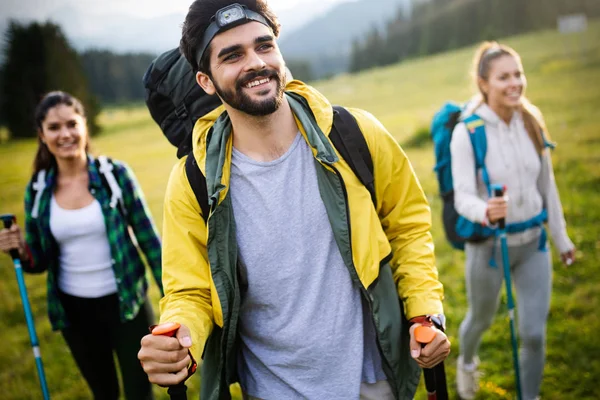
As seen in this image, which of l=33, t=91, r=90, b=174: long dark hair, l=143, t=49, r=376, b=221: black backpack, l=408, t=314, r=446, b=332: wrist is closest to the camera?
l=408, t=314, r=446, b=332: wrist

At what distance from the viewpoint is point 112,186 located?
4.07m

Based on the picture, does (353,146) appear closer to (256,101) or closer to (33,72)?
(256,101)

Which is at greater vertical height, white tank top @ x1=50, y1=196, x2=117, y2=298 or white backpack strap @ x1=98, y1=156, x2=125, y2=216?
white backpack strap @ x1=98, y1=156, x2=125, y2=216

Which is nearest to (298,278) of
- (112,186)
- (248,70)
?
(248,70)

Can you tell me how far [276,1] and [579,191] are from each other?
8.55 meters

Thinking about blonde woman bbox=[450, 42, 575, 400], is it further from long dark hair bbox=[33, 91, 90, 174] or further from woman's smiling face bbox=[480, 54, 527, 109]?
long dark hair bbox=[33, 91, 90, 174]


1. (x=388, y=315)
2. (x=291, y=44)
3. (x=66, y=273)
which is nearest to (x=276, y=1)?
(x=388, y=315)

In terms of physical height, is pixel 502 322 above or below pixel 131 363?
below

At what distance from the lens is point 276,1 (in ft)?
9.20

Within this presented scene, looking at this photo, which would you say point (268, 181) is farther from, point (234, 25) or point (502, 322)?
point (502, 322)

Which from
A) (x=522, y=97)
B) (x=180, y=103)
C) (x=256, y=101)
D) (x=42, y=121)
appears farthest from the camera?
(x=42, y=121)

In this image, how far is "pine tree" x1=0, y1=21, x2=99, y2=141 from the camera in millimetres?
35938

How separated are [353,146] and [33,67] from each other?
1625 inches

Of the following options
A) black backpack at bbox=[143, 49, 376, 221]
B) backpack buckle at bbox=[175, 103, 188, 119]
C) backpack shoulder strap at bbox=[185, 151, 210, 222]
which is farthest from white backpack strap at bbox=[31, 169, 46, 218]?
backpack shoulder strap at bbox=[185, 151, 210, 222]
